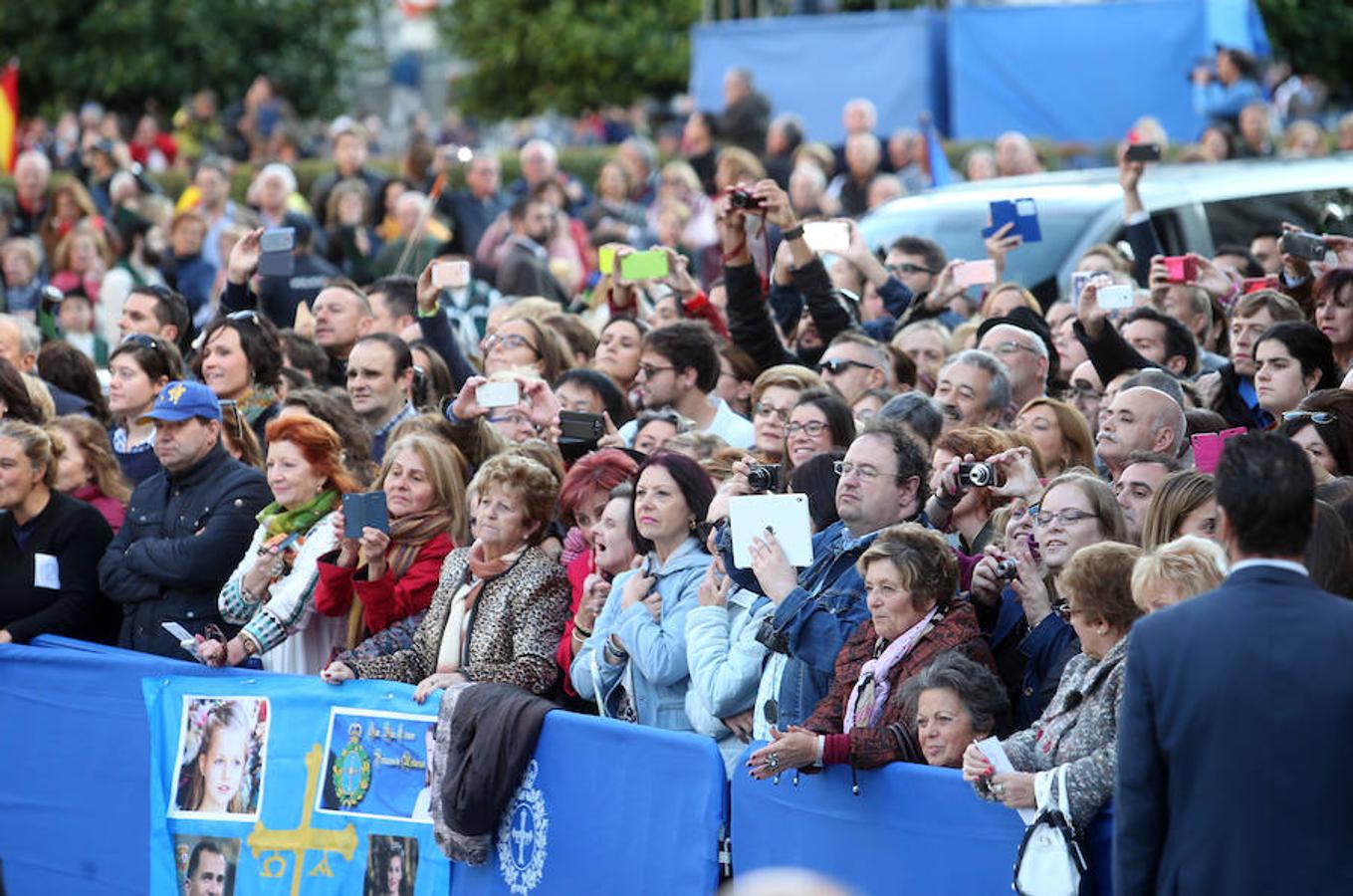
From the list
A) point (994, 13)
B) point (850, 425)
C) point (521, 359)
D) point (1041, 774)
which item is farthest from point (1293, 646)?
point (994, 13)

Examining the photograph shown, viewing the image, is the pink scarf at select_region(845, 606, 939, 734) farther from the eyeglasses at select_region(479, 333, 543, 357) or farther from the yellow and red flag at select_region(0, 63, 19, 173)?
the yellow and red flag at select_region(0, 63, 19, 173)

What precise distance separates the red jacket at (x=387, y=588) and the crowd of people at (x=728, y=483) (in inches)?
0.4

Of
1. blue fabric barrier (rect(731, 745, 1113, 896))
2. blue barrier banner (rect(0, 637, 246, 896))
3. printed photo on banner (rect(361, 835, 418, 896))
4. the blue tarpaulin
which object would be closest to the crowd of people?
blue fabric barrier (rect(731, 745, 1113, 896))

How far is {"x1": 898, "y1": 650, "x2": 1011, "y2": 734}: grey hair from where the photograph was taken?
626cm

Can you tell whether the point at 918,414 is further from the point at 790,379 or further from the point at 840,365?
the point at 840,365

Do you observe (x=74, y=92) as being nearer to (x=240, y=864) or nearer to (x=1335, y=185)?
(x=1335, y=185)

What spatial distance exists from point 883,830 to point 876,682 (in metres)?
0.43

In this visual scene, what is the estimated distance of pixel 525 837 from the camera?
756 cm

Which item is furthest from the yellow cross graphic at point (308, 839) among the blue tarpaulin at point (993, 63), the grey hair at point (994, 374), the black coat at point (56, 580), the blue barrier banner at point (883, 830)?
the blue tarpaulin at point (993, 63)

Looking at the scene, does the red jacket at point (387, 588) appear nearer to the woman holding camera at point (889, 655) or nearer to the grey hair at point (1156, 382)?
the woman holding camera at point (889, 655)

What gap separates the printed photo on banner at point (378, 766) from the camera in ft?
25.7

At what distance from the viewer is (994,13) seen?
22641 mm

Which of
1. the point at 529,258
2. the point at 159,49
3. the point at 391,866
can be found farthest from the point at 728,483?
the point at 159,49

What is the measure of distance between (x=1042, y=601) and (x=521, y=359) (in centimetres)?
407
